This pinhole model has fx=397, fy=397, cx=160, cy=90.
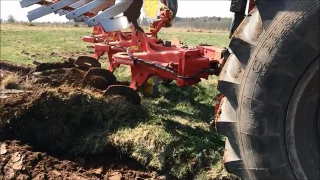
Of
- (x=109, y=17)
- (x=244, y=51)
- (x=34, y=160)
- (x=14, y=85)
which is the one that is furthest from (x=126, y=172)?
(x=14, y=85)

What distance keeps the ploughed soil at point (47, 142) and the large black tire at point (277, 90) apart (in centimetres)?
188

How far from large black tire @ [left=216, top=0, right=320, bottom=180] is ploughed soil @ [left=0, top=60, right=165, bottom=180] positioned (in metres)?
1.88

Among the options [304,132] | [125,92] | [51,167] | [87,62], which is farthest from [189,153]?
[87,62]

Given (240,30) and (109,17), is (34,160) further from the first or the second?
(240,30)

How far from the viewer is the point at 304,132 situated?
1.85 meters

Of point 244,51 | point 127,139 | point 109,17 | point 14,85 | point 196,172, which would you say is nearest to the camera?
point 244,51

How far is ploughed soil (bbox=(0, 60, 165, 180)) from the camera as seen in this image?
371 centimetres

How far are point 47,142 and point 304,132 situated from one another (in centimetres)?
318

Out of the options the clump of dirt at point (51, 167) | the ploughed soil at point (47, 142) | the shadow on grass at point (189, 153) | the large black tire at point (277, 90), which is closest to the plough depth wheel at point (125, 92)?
the ploughed soil at point (47, 142)

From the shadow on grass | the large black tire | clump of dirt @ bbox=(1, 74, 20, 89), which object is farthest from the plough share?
the large black tire

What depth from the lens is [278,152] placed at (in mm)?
1865

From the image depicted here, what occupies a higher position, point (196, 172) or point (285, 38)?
point (285, 38)

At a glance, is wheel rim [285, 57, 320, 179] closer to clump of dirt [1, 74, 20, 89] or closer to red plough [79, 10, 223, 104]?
red plough [79, 10, 223, 104]

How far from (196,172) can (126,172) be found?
2.19 ft
